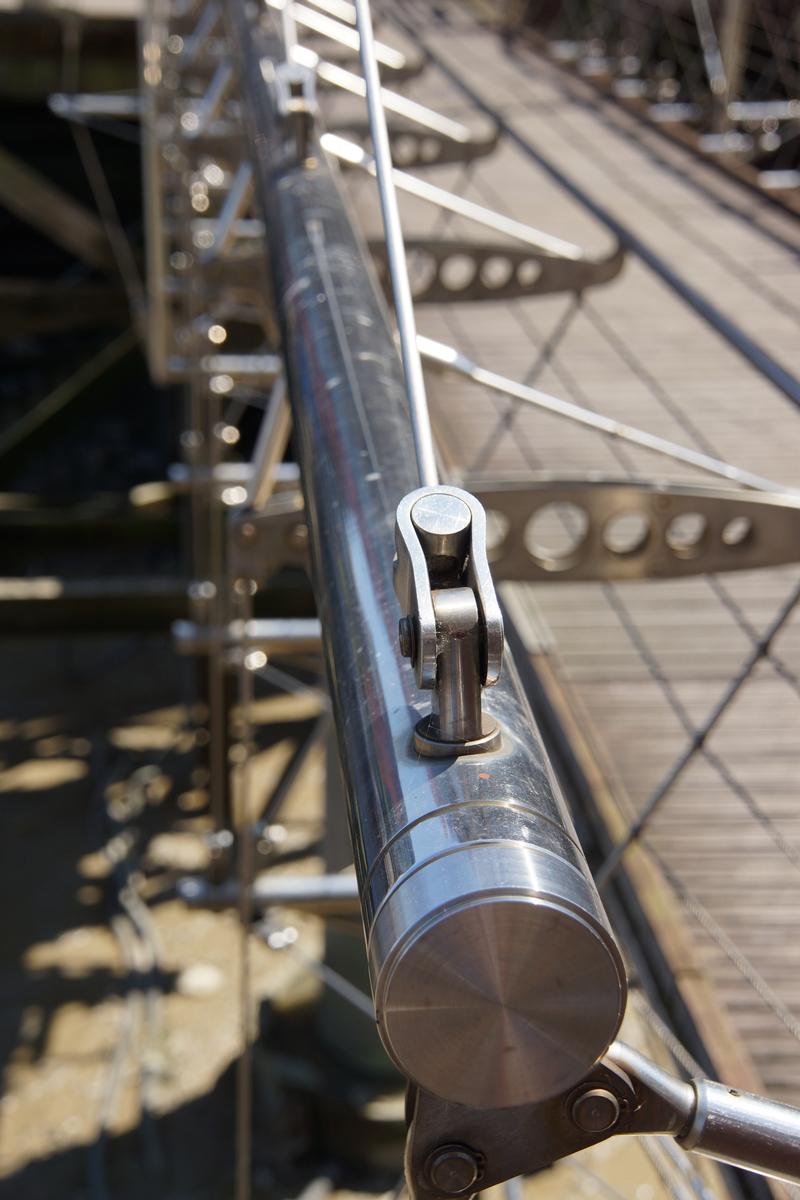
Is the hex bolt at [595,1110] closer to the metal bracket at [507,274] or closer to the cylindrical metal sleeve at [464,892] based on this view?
the cylindrical metal sleeve at [464,892]

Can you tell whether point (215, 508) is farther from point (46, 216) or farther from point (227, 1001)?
point (46, 216)

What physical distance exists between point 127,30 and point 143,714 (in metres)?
2.69

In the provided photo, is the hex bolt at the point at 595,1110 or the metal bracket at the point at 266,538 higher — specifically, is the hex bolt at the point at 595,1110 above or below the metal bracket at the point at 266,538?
above

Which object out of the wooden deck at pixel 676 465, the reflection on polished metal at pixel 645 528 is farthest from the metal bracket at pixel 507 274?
the reflection on polished metal at pixel 645 528

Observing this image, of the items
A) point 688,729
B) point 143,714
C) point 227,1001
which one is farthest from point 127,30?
point 688,729

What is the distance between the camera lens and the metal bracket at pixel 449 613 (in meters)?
0.52

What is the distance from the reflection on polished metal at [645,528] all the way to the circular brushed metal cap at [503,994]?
0.88 meters

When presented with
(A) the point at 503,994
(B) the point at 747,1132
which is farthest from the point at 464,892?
(B) the point at 747,1132

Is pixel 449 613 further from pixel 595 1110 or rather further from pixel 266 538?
pixel 266 538

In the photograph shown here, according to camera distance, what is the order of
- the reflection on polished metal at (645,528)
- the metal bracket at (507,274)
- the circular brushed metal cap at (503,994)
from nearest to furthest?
the circular brushed metal cap at (503,994) < the reflection on polished metal at (645,528) < the metal bracket at (507,274)

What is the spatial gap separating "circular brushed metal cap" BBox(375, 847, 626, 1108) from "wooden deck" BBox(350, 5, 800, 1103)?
775 millimetres

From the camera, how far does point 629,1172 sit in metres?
2.94

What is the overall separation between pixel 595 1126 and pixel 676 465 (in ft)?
6.55

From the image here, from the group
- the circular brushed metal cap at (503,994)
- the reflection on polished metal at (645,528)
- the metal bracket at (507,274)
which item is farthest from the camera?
the metal bracket at (507,274)
